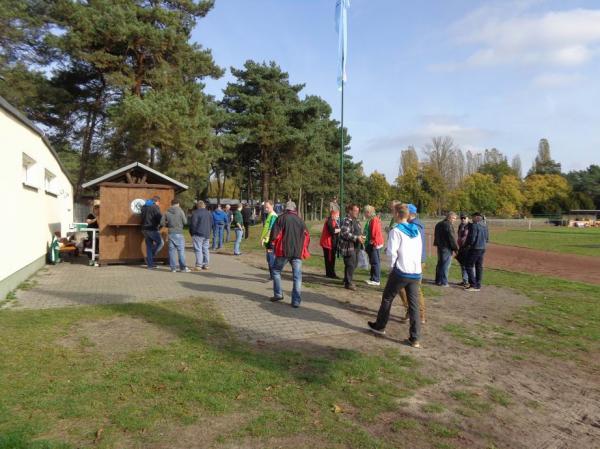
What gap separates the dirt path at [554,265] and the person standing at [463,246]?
16.6ft

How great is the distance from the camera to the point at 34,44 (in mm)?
22266

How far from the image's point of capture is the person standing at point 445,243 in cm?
988

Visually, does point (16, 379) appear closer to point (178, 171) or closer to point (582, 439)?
point (582, 439)

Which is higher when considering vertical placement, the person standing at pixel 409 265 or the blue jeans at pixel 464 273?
the person standing at pixel 409 265

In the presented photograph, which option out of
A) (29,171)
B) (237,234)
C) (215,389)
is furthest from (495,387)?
(237,234)

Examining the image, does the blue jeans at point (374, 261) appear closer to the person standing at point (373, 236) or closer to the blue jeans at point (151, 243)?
the person standing at point (373, 236)

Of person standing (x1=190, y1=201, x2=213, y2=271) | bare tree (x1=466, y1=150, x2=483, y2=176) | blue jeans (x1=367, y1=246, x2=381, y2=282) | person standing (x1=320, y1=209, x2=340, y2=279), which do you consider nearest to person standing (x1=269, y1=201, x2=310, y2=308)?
person standing (x1=320, y1=209, x2=340, y2=279)

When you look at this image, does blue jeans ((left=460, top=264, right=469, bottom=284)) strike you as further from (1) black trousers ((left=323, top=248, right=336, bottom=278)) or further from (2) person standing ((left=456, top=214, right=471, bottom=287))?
(1) black trousers ((left=323, top=248, right=336, bottom=278))

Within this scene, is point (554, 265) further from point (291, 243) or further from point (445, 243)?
point (291, 243)

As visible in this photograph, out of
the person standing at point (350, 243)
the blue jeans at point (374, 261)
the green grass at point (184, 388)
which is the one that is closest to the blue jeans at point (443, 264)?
the blue jeans at point (374, 261)

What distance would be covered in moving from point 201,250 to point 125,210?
7.71 ft

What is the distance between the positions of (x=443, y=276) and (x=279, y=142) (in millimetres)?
23044

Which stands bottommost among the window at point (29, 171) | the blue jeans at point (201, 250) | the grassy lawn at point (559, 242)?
the grassy lawn at point (559, 242)

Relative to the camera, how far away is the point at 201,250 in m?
11.1
